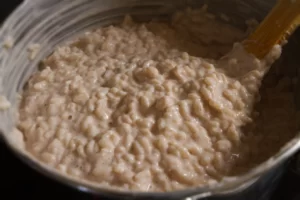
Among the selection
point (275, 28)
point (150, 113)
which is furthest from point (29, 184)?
point (275, 28)

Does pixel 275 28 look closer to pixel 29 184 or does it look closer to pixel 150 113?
pixel 150 113

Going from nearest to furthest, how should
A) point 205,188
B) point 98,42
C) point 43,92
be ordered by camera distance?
point 205,188 → point 43,92 → point 98,42

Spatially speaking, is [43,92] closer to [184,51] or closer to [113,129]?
[113,129]

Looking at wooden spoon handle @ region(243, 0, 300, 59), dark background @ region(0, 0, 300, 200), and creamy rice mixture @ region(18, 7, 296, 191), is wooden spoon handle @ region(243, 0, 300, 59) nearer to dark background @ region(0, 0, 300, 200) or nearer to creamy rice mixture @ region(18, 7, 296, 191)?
creamy rice mixture @ region(18, 7, 296, 191)

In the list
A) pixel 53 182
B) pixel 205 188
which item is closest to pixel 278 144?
pixel 205 188

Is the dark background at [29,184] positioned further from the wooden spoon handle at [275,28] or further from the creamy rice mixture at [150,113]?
the wooden spoon handle at [275,28]

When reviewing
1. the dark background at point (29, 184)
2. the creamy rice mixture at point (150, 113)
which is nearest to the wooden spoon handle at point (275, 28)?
the creamy rice mixture at point (150, 113)

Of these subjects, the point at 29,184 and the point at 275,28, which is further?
the point at 275,28
